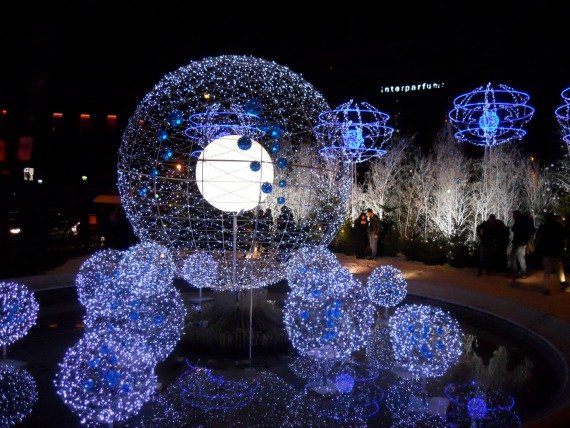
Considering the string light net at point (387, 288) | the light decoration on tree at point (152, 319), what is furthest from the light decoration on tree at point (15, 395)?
the string light net at point (387, 288)

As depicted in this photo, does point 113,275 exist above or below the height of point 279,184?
below

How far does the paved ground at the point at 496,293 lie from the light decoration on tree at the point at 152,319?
4004 millimetres

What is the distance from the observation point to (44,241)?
1465 centimetres

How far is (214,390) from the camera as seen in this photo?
18.7 feet

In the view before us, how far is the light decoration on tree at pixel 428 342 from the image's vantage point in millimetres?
5609

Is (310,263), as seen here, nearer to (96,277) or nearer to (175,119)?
(96,277)

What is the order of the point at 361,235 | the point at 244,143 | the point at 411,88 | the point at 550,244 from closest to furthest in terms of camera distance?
the point at 244,143, the point at 550,244, the point at 361,235, the point at 411,88

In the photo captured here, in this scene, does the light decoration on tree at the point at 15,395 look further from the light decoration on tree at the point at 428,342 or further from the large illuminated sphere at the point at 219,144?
the light decoration on tree at the point at 428,342

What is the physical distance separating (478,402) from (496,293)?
6.01 m

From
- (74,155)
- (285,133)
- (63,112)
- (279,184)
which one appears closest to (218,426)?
(279,184)

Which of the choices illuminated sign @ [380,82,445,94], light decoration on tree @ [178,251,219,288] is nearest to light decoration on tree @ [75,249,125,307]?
light decoration on tree @ [178,251,219,288]

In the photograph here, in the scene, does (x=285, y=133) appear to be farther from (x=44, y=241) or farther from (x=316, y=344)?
(x=44, y=241)

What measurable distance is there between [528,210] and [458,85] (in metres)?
38.8

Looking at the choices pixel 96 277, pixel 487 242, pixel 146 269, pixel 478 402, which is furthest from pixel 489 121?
pixel 96 277
